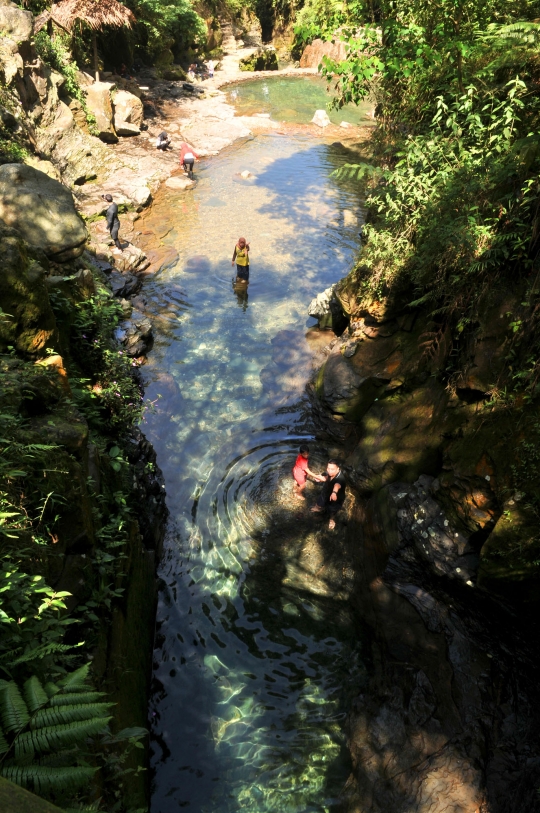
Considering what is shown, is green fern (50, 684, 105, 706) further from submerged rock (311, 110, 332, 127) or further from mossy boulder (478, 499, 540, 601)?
submerged rock (311, 110, 332, 127)

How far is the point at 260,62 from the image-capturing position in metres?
37.8

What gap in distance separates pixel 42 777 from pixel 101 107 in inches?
943


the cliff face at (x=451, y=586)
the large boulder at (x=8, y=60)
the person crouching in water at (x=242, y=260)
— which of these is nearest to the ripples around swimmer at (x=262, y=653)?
the cliff face at (x=451, y=586)

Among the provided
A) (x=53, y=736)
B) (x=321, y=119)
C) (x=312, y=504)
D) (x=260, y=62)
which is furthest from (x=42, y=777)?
(x=260, y=62)

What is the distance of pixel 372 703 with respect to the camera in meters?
5.78

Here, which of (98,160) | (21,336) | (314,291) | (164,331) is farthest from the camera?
(98,160)

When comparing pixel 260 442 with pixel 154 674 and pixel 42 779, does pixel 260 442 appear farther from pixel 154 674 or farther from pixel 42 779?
pixel 42 779

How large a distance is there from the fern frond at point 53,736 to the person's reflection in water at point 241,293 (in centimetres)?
1148

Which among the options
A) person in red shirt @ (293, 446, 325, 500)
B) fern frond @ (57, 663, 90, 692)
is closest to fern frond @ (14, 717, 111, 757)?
fern frond @ (57, 663, 90, 692)

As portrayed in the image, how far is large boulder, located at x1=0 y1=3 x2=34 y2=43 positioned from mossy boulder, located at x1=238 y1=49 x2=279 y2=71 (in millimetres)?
24892

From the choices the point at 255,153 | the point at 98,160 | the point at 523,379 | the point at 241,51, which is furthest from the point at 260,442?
the point at 241,51

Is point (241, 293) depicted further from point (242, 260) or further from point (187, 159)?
point (187, 159)

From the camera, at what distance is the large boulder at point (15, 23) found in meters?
16.1

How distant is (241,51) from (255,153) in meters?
25.8
